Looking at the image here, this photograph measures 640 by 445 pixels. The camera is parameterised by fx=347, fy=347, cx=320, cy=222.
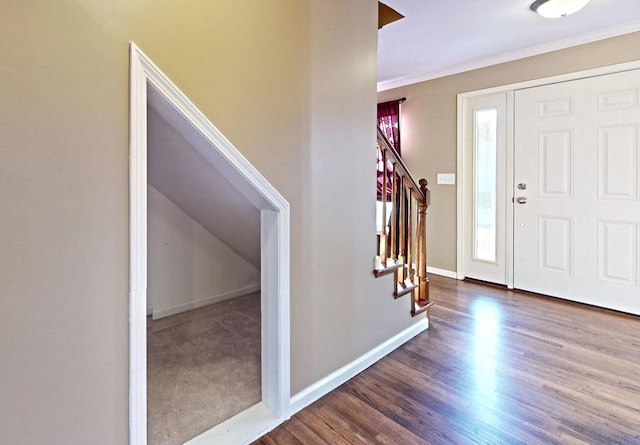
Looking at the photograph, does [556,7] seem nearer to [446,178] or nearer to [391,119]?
[446,178]

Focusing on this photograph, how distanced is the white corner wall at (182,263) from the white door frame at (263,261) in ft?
5.03

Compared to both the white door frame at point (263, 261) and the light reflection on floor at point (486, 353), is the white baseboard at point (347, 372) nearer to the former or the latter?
the white door frame at point (263, 261)

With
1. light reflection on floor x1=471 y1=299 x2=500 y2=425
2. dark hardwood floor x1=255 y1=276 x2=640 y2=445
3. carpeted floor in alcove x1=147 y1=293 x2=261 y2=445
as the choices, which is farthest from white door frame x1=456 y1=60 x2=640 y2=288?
carpeted floor in alcove x1=147 y1=293 x2=261 y2=445

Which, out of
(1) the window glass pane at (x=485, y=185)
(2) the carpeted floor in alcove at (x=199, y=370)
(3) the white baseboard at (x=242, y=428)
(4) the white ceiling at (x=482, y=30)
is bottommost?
(3) the white baseboard at (x=242, y=428)

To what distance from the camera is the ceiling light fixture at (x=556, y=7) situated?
2297 millimetres

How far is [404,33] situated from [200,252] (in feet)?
8.43

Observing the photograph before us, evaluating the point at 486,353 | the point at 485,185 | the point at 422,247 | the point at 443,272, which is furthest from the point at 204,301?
the point at 485,185

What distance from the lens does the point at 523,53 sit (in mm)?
3352

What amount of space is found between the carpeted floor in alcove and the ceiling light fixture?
306 centimetres

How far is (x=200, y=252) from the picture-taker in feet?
10.0

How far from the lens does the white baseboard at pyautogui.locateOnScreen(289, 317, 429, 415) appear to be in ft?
5.66

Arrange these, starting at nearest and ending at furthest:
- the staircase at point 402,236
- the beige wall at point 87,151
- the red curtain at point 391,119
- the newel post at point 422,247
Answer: the beige wall at point 87,151 < the staircase at point 402,236 < the newel post at point 422,247 < the red curtain at point 391,119

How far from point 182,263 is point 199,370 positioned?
3.80 ft

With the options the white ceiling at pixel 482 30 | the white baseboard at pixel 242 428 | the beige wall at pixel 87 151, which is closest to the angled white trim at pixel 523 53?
the white ceiling at pixel 482 30
